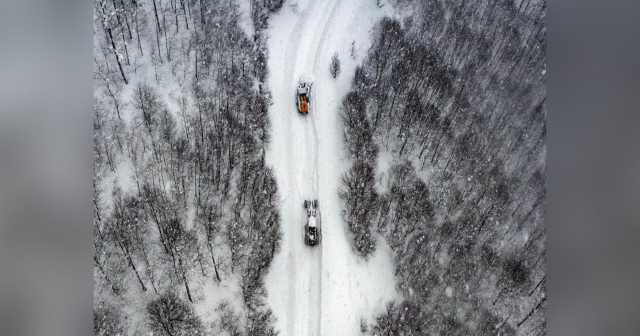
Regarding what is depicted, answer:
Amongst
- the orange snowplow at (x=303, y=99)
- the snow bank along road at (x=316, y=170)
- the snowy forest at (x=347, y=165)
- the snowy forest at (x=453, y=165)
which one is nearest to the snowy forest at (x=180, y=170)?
the snowy forest at (x=347, y=165)

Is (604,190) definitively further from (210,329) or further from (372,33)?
(372,33)

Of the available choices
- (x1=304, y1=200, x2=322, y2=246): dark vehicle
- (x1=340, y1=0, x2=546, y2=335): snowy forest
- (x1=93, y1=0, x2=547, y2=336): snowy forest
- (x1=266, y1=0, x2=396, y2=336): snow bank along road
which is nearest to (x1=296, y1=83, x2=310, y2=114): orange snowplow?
(x1=266, y1=0, x2=396, y2=336): snow bank along road

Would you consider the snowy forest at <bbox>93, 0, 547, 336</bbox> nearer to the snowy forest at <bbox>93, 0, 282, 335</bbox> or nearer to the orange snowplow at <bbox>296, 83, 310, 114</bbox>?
the snowy forest at <bbox>93, 0, 282, 335</bbox>

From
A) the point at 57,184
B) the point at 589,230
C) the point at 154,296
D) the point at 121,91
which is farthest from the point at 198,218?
the point at 589,230

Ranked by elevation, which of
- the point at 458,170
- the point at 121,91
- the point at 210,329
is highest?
the point at 121,91

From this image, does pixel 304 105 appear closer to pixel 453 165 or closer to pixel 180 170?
pixel 180 170

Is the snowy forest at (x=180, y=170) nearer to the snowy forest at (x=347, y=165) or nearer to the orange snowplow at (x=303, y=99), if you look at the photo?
the snowy forest at (x=347, y=165)
